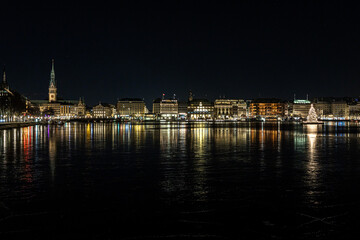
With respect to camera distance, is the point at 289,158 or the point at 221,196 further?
the point at 289,158

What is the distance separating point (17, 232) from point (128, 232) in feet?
8.12

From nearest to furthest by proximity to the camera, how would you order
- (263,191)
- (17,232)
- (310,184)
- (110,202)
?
(17,232), (110,202), (263,191), (310,184)

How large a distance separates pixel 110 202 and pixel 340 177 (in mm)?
9488

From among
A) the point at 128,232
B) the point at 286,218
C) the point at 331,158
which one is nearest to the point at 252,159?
the point at 331,158

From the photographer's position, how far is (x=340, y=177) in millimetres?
14625

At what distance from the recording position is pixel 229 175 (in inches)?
591

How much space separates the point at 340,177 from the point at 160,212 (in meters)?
8.69

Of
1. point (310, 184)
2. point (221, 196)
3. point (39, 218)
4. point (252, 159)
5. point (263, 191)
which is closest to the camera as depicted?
point (39, 218)

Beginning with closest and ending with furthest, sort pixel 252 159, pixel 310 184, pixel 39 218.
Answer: pixel 39 218 < pixel 310 184 < pixel 252 159

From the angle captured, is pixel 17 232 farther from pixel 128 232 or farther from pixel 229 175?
pixel 229 175

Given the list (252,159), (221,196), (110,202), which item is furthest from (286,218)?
(252,159)

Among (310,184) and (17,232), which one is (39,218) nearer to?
(17,232)

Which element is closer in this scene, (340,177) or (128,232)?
(128,232)

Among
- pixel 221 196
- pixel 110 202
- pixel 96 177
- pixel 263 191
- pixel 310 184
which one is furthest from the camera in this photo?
pixel 96 177
